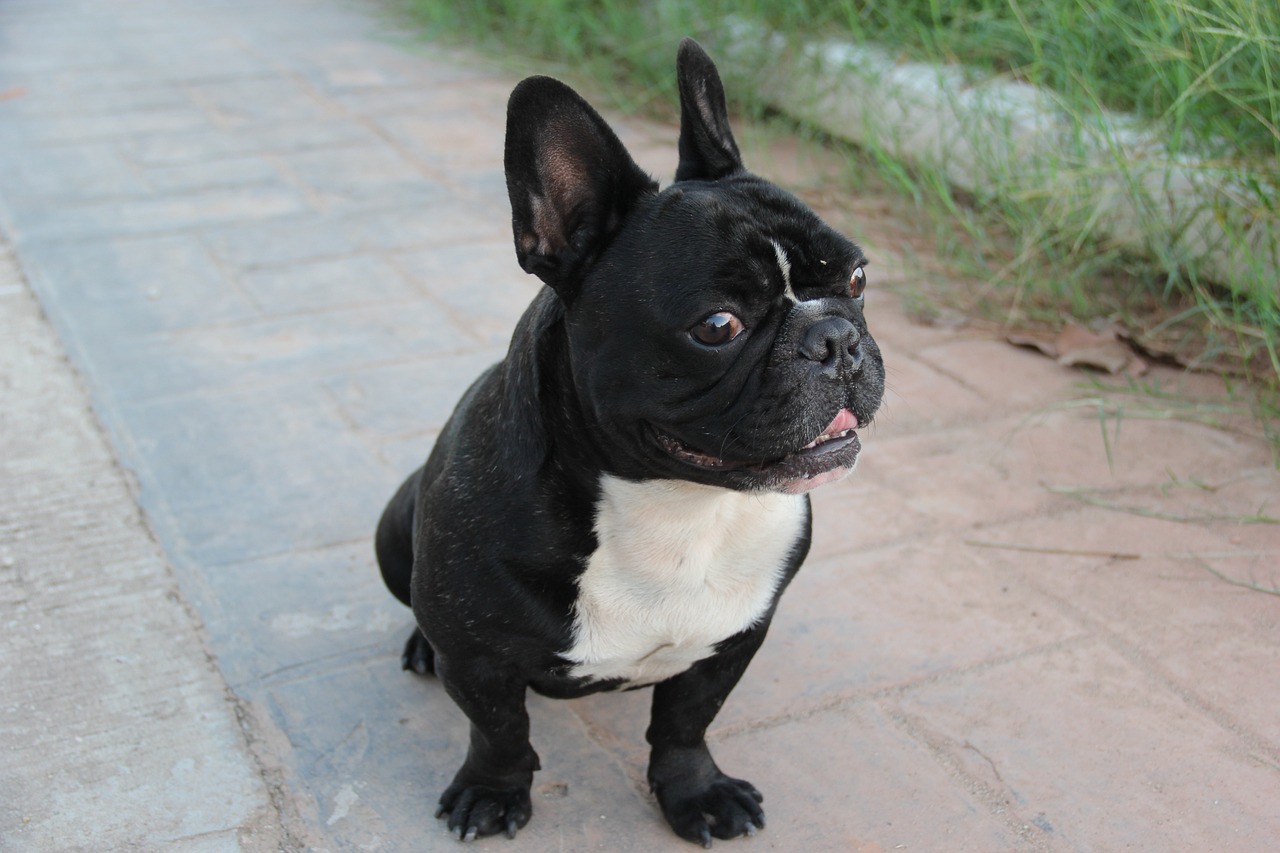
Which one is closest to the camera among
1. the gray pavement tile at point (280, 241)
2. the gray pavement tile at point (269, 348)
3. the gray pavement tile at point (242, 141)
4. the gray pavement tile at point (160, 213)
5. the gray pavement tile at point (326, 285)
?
the gray pavement tile at point (269, 348)

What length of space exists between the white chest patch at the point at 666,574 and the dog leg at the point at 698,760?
115 mm

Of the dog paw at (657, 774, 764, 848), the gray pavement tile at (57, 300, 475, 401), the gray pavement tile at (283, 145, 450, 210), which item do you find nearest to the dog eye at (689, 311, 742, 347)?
the dog paw at (657, 774, 764, 848)

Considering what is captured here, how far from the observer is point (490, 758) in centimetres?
233

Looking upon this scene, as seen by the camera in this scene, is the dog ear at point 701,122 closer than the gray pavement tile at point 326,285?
Yes

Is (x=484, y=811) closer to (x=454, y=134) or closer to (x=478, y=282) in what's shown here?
(x=478, y=282)

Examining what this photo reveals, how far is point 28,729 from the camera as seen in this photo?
8.39 ft

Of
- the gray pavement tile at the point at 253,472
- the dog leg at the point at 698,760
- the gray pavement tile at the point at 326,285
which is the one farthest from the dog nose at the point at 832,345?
the gray pavement tile at the point at 326,285

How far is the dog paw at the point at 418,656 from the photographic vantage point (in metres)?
2.74

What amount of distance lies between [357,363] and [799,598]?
1.81 meters

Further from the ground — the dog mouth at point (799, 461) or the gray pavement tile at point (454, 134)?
the dog mouth at point (799, 461)

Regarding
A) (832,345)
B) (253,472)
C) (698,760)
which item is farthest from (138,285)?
(832,345)

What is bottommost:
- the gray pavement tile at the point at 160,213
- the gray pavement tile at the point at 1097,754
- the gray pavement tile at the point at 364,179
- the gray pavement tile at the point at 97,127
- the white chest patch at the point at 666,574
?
the gray pavement tile at the point at 97,127

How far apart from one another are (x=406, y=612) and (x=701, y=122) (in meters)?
1.35

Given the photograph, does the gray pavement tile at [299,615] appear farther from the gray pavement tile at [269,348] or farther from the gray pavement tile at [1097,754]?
the gray pavement tile at [1097,754]
